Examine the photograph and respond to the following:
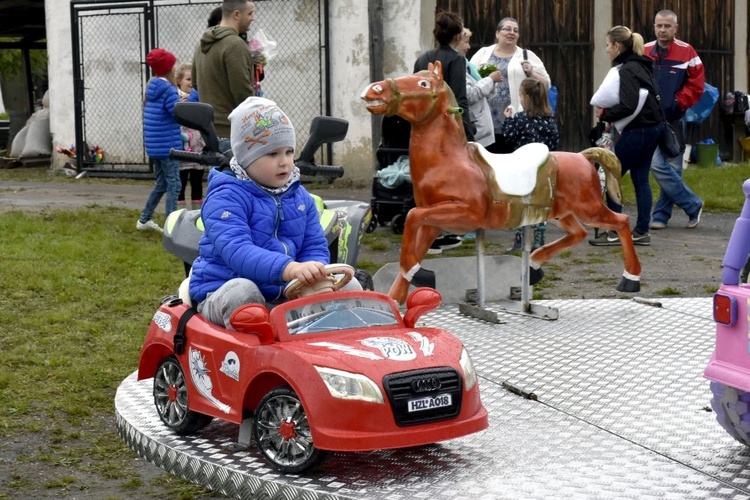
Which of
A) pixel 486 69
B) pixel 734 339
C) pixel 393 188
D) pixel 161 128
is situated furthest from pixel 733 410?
pixel 161 128

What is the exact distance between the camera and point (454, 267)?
8.02 meters

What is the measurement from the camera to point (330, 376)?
423 centimetres

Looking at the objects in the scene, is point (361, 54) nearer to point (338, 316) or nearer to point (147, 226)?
point (147, 226)

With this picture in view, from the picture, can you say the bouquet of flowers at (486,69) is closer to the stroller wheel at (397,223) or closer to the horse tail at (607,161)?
the stroller wheel at (397,223)

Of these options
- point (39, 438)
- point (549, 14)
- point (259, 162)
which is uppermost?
point (549, 14)

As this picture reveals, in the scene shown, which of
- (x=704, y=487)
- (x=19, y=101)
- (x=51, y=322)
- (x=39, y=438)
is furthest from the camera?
(x=19, y=101)

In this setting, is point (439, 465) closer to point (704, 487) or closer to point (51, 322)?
point (704, 487)

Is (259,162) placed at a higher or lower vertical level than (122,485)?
higher

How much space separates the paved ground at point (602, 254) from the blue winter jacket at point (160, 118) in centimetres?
216

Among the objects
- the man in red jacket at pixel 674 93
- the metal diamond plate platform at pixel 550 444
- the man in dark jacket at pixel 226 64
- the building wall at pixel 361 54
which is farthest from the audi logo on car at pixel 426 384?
the building wall at pixel 361 54

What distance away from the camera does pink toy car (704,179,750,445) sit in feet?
13.8

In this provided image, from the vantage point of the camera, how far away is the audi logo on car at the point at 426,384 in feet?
14.0

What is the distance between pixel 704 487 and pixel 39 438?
2.97m

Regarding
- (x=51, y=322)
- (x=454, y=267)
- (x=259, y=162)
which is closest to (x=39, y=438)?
(x=259, y=162)
